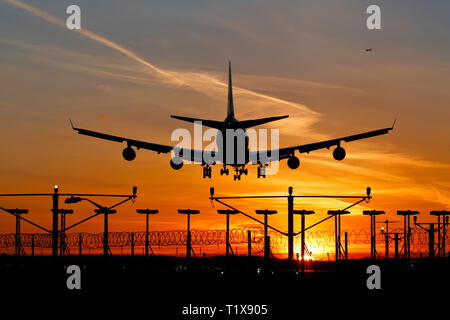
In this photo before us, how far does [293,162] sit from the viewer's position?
81.7 meters

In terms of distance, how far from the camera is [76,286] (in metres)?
68.4

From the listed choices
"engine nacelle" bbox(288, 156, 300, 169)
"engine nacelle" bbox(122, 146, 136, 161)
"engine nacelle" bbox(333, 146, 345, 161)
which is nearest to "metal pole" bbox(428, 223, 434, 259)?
"engine nacelle" bbox(333, 146, 345, 161)

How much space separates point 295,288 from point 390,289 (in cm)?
1134

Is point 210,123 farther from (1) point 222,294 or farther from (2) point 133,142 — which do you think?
(1) point 222,294

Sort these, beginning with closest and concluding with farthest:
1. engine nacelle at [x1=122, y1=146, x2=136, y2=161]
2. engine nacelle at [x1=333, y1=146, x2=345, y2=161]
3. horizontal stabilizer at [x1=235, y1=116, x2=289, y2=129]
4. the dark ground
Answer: the dark ground → horizontal stabilizer at [x1=235, y1=116, x2=289, y2=129] → engine nacelle at [x1=122, y1=146, x2=136, y2=161] → engine nacelle at [x1=333, y1=146, x2=345, y2=161]

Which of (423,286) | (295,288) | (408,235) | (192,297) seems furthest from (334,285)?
(408,235)

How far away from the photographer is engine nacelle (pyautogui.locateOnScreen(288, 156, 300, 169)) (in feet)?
267

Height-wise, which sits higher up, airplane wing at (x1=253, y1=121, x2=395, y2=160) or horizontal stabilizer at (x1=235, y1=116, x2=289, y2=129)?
horizontal stabilizer at (x1=235, y1=116, x2=289, y2=129)

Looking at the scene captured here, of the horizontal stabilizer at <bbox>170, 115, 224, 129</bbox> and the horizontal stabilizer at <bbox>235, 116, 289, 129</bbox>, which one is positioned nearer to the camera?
the horizontal stabilizer at <bbox>170, 115, 224, 129</bbox>

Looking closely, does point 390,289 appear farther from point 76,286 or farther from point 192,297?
point 76,286

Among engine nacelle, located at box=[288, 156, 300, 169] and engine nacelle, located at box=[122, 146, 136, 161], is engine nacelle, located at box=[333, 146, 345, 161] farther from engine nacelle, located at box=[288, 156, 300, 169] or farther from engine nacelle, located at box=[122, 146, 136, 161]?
engine nacelle, located at box=[122, 146, 136, 161]

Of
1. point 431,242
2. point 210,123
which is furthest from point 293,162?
point 431,242

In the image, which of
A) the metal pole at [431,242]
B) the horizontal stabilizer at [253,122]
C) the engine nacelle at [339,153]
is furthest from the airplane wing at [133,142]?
the metal pole at [431,242]

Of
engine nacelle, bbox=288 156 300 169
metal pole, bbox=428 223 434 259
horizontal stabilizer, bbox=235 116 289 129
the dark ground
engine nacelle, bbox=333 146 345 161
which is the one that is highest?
horizontal stabilizer, bbox=235 116 289 129
